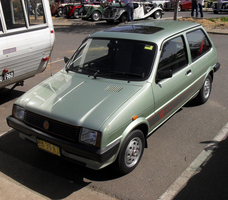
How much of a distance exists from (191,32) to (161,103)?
1.84 meters

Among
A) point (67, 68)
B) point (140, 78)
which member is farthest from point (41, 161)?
point (140, 78)

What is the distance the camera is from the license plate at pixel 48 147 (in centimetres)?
341

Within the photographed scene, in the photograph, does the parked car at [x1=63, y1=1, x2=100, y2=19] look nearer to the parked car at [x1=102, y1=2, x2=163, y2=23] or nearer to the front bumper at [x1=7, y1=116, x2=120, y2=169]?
the parked car at [x1=102, y1=2, x2=163, y2=23]

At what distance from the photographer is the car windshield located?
4.00 meters

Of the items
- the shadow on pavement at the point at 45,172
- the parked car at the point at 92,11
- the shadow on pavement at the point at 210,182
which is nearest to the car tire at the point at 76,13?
the parked car at the point at 92,11

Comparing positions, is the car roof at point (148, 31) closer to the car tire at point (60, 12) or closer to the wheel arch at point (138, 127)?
the wheel arch at point (138, 127)

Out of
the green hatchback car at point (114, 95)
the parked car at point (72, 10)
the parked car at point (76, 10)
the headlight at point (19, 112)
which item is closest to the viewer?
the green hatchback car at point (114, 95)

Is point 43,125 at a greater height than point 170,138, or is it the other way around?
point 43,125

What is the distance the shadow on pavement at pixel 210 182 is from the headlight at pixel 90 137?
121 centimetres

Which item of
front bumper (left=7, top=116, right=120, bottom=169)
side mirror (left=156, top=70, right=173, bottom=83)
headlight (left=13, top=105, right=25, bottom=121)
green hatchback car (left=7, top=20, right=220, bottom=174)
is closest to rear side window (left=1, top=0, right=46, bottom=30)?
green hatchback car (left=7, top=20, right=220, bottom=174)

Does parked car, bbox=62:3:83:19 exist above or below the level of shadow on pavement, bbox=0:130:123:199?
above

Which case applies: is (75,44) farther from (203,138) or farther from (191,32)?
(203,138)

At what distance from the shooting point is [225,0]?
24344mm

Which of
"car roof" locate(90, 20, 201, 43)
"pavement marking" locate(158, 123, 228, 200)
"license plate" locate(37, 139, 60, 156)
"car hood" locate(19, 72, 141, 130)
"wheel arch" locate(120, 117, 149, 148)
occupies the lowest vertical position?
"pavement marking" locate(158, 123, 228, 200)
